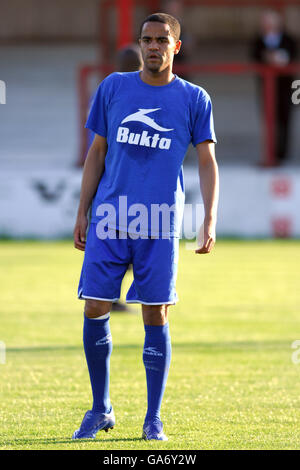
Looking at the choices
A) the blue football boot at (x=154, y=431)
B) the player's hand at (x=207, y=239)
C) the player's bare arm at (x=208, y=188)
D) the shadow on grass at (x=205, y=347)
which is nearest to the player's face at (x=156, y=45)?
the player's bare arm at (x=208, y=188)

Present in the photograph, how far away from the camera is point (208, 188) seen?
16.5ft

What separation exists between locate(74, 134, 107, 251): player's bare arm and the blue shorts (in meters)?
0.13

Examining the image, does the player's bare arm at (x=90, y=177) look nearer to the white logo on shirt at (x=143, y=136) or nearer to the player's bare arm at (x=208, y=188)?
the white logo on shirt at (x=143, y=136)

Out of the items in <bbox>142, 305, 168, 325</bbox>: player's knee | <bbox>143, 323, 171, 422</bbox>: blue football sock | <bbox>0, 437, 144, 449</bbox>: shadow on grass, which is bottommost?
<bbox>0, 437, 144, 449</bbox>: shadow on grass

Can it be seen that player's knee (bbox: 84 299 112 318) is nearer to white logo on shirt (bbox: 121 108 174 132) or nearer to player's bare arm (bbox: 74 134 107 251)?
player's bare arm (bbox: 74 134 107 251)

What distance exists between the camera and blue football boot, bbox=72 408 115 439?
492 centimetres

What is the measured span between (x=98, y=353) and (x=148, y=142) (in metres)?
1.03

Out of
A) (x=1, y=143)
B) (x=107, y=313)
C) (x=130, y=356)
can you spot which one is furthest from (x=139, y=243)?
(x=1, y=143)

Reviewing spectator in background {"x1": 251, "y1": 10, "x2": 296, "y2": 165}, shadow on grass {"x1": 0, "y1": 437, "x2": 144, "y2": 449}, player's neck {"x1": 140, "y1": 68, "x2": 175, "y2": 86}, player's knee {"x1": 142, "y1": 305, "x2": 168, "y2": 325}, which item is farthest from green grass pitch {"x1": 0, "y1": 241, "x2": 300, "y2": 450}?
spectator in background {"x1": 251, "y1": 10, "x2": 296, "y2": 165}

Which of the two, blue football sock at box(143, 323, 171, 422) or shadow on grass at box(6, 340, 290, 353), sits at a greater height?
blue football sock at box(143, 323, 171, 422)

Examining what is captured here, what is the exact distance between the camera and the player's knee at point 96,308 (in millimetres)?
4961

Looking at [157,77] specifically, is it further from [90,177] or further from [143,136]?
[90,177]

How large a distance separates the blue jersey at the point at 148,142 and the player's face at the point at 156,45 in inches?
4.8

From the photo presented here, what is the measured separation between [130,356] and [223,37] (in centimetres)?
1804
